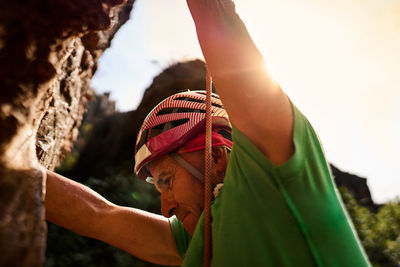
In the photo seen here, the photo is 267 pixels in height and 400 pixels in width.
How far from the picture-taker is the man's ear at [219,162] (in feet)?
6.63

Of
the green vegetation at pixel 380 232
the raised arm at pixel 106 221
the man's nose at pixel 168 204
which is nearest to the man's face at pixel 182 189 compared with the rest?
the man's nose at pixel 168 204

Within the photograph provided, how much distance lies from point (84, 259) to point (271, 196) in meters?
7.31

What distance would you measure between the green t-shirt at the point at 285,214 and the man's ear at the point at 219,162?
451 millimetres

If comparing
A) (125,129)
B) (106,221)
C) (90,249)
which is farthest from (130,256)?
(125,129)

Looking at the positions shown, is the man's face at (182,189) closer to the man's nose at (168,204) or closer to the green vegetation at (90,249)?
the man's nose at (168,204)

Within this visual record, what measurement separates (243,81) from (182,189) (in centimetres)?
108

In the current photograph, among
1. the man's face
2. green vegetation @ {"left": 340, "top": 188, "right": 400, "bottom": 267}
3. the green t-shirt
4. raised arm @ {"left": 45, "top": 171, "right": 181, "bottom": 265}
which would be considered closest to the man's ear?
the man's face

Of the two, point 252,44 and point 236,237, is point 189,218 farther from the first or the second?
point 252,44

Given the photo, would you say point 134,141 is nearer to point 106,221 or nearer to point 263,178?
point 106,221

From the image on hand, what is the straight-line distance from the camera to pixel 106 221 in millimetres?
2373

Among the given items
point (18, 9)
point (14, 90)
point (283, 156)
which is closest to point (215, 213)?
point (283, 156)

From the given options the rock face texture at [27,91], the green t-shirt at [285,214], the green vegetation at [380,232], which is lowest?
the green vegetation at [380,232]

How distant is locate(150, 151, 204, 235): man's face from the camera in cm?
206

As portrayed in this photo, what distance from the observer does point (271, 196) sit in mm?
1419
